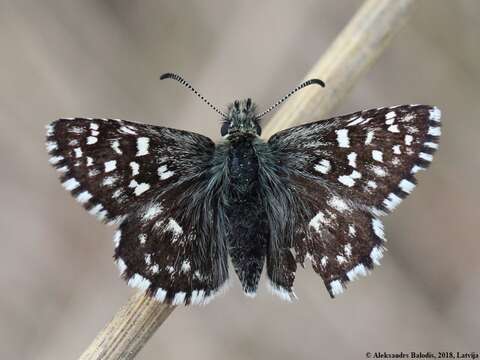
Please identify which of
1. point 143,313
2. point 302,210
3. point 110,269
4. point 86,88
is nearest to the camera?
point 143,313

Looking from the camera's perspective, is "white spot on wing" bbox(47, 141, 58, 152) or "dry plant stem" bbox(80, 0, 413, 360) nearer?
"white spot on wing" bbox(47, 141, 58, 152)

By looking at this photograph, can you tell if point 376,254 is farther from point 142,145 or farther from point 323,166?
point 142,145

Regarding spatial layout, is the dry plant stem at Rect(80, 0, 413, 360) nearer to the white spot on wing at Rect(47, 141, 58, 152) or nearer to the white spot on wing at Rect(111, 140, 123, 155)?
the white spot on wing at Rect(111, 140, 123, 155)

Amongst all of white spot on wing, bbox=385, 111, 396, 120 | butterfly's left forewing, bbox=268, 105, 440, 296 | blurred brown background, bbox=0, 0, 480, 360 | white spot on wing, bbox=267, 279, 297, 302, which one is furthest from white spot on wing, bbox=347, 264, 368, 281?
blurred brown background, bbox=0, 0, 480, 360

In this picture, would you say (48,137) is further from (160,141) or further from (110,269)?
(110,269)

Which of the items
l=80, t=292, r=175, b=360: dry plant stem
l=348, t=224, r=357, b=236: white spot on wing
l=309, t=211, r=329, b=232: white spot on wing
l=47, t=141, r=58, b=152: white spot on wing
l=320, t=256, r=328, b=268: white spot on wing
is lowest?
l=80, t=292, r=175, b=360: dry plant stem

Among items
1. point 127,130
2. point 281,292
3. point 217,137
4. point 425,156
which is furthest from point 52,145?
point 217,137
